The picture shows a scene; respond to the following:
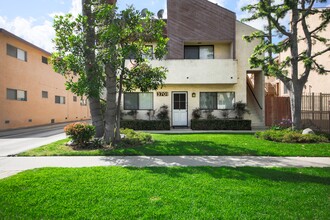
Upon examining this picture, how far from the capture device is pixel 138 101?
56.5ft

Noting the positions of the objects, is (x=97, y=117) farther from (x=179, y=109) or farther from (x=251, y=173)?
(x=179, y=109)

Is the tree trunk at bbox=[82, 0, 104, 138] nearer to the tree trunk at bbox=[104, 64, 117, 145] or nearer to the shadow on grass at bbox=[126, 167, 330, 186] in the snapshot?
the tree trunk at bbox=[104, 64, 117, 145]

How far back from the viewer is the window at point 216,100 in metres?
17.1

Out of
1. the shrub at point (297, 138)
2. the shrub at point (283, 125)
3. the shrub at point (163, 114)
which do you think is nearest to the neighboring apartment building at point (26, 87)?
the shrub at point (163, 114)

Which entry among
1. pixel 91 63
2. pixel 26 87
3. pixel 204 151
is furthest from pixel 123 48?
pixel 26 87

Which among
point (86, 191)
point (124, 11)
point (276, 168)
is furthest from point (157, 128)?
point (86, 191)

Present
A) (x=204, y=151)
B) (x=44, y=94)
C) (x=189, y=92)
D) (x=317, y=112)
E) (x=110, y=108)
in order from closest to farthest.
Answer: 1. (x=204, y=151)
2. (x=110, y=108)
3. (x=317, y=112)
4. (x=189, y=92)
5. (x=44, y=94)

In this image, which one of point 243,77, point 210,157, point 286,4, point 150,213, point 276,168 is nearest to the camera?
point 150,213

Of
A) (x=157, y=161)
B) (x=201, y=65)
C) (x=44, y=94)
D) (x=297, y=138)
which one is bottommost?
(x=157, y=161)

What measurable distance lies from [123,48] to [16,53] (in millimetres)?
14404

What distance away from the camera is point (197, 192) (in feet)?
14.3

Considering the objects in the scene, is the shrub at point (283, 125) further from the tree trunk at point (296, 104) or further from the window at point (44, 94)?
the window at point (44, 94)

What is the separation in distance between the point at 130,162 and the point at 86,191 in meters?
2.49

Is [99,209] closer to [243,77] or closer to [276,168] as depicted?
[276,168]
